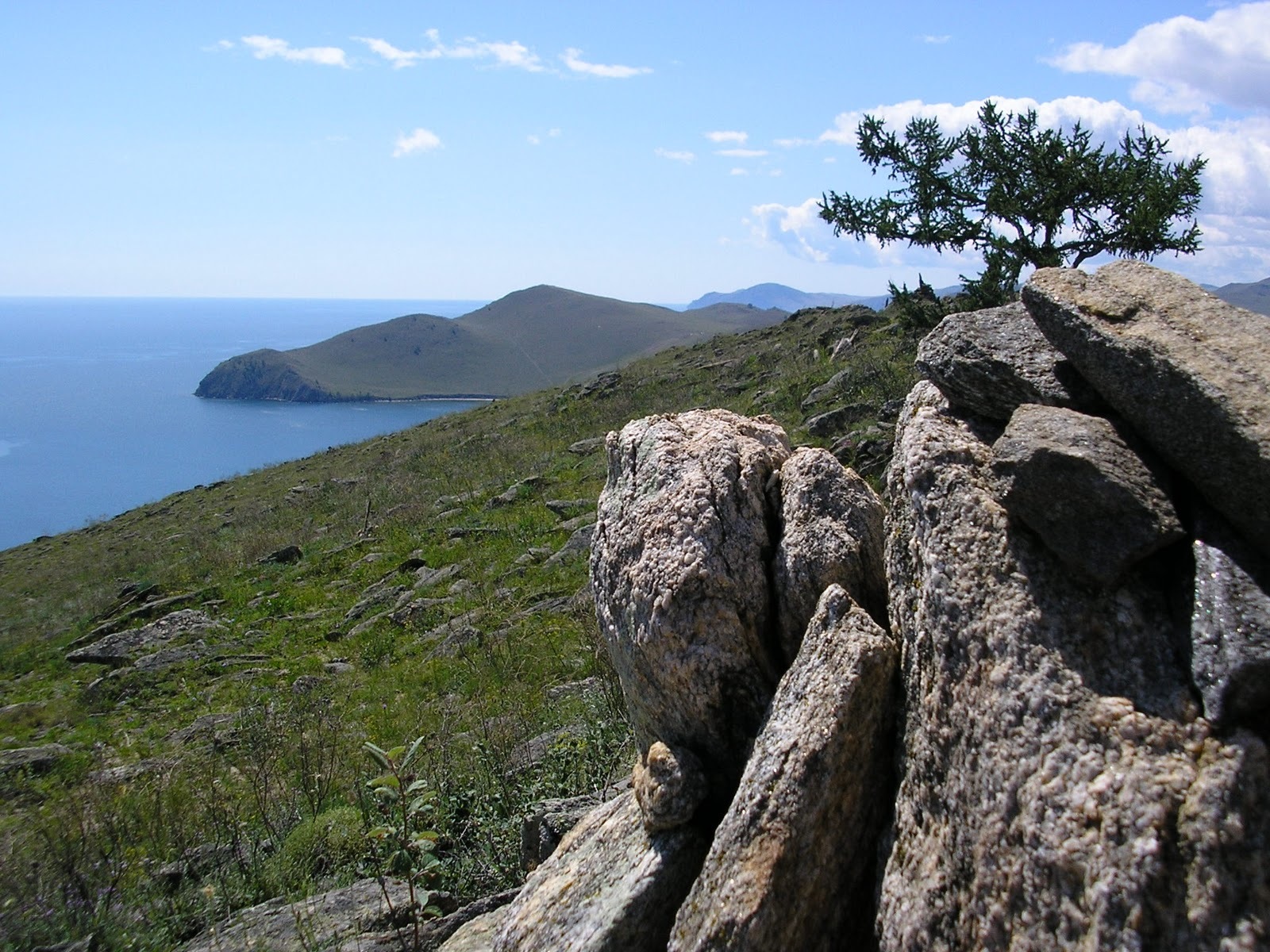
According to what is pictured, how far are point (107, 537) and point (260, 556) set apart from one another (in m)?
16.8

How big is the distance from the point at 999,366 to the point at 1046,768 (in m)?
2.06

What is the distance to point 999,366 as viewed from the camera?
4.25 meters

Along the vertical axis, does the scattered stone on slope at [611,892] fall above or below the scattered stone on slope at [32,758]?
above

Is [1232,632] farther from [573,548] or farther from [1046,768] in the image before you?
[573,548]

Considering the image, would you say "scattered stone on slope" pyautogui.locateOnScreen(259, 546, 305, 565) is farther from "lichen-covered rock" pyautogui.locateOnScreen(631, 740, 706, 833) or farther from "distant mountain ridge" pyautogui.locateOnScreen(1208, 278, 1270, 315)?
"distant mountain ridge" pyautogui.locateOnScreen(1208, 278, 1270, 315)

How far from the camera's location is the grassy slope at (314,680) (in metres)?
6.61

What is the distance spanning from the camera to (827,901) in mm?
3783

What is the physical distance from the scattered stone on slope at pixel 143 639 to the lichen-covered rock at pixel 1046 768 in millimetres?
16942

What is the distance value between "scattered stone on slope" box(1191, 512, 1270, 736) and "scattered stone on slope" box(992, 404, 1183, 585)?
0.19 metres

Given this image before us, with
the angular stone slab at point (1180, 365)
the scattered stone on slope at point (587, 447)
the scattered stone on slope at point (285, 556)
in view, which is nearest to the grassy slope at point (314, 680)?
the scattered stone on slope at point (285, 556)

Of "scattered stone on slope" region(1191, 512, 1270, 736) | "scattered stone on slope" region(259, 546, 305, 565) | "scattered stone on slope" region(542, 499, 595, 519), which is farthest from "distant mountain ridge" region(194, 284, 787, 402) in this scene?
"scattered stone on slope" region(1191, 512, 1270, 736)

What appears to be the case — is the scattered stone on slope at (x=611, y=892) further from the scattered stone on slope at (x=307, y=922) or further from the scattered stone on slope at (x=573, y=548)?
the scattered stone on slope at (x=573, y=548)

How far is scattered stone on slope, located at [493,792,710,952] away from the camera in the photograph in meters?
4.28

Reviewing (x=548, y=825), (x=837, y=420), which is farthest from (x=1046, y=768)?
(x=837, y=420)
